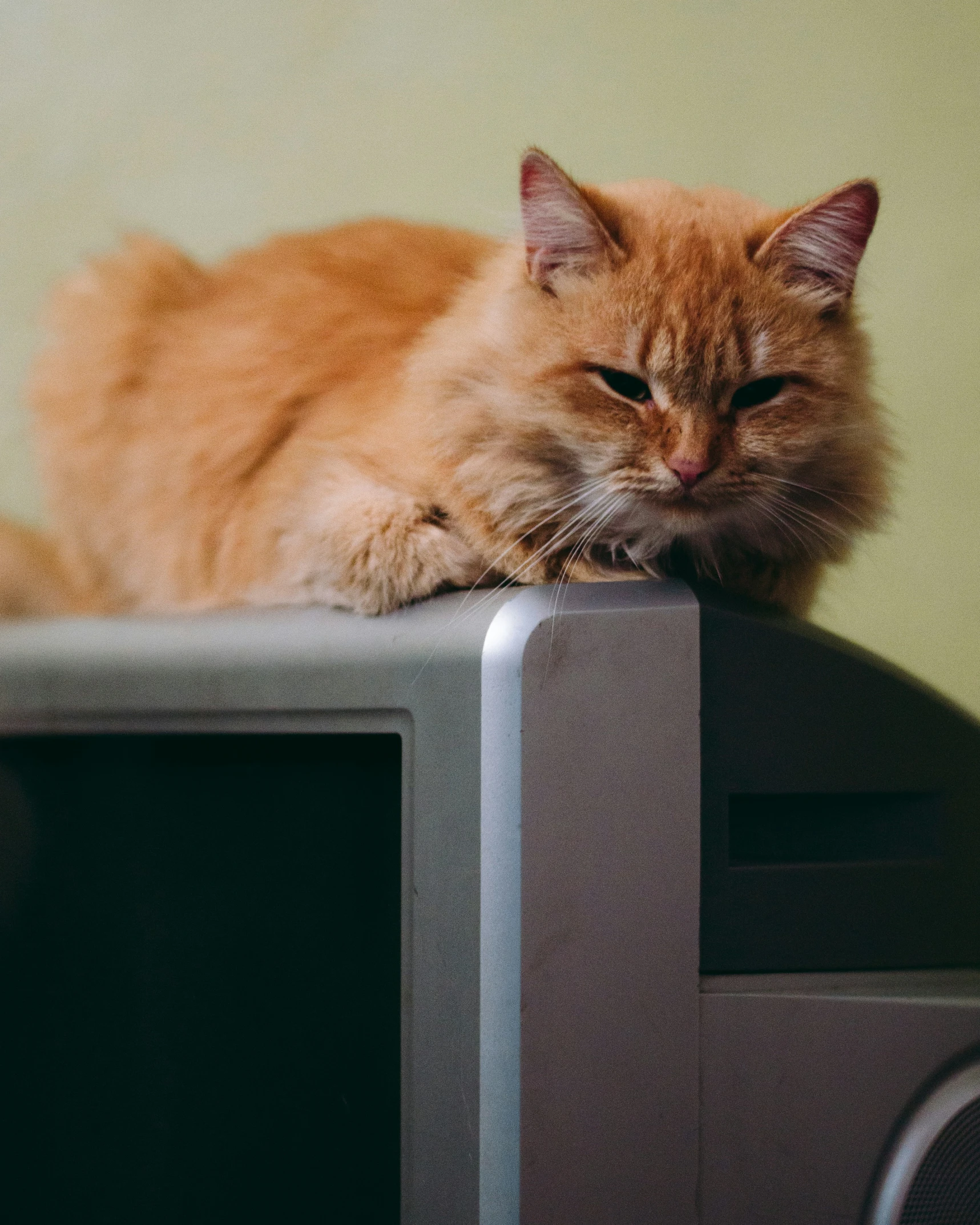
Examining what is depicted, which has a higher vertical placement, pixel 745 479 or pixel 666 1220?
pixel 745 479

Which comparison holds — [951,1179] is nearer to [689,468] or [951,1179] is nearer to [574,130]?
Result: [689,468]

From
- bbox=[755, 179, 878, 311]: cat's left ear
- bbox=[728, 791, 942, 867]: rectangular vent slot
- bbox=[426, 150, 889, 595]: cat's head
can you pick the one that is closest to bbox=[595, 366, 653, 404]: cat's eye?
bbox=[426, 150, 889, 595]: cat's head

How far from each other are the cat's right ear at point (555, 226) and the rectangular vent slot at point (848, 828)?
18.2 inches

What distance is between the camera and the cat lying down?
755 mm

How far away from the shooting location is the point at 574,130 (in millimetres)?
1190

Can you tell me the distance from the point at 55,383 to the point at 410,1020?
3.15 feet

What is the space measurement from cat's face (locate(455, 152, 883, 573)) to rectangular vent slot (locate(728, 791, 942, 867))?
250mm

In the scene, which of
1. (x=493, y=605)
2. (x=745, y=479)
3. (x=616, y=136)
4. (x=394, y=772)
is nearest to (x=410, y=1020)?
(x=394, y=772)

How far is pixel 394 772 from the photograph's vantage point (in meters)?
0.67

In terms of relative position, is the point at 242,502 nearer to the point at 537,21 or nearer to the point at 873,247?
the point at 537,21

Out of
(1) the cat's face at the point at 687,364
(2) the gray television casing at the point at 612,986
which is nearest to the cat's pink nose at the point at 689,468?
(1) the cat's face at the point at 687,364

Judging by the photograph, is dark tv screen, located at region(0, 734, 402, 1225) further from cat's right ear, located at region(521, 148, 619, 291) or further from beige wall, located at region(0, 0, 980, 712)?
beige wall, located at region(0, 0, 980, 712)

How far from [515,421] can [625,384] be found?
0.33 feet

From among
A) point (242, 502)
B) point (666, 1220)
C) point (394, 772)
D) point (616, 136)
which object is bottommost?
point (666, 1220)
